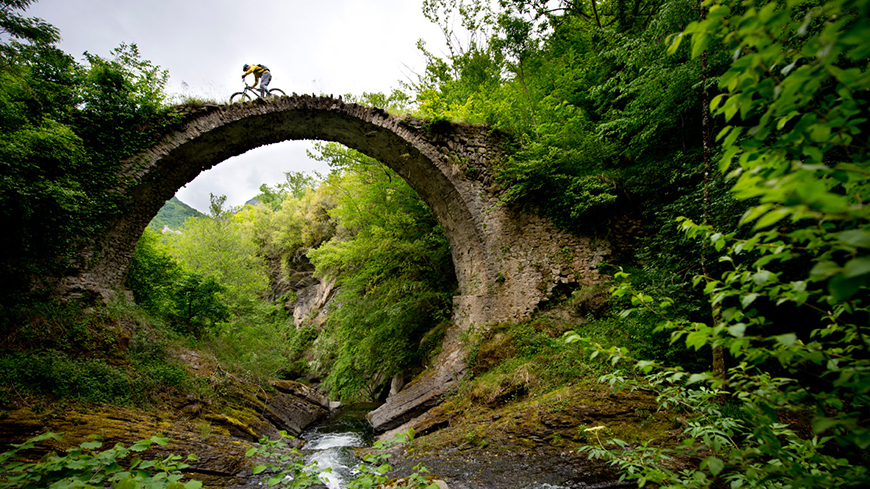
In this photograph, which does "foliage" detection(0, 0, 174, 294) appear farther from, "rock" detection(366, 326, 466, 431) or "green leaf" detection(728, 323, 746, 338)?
"green leaf" detection(728, 323, 746, 338)

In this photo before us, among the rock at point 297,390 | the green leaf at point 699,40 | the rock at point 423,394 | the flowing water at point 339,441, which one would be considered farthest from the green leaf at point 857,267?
the rock at point 297,390

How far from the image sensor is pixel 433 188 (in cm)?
821

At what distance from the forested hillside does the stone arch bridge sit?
415 mm

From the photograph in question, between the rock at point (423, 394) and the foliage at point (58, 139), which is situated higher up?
the foliage at point (58, 139)

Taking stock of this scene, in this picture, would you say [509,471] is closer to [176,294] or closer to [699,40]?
[699,40]

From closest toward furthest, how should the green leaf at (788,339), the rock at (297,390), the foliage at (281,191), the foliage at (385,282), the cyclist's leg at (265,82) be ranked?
1. the green leaf at (788,339)
2. the cyclist's leg at (265,82)
3. the foliage at (385,282)
4. the rock at (297,390)
5. the foliage at (281,191)

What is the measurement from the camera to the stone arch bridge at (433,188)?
21.8 ft

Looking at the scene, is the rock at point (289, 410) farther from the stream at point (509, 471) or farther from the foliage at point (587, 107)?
the foliage at point (587, 107)

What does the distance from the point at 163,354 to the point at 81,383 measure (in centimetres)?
165

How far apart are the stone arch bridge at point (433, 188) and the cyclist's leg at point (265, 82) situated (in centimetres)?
96

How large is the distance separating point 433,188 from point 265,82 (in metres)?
4.76

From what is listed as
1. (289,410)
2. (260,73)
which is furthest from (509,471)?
(260,73)

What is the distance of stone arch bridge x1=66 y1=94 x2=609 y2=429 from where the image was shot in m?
6.66

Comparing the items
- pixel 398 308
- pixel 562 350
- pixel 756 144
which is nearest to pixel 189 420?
pixel 398 308
